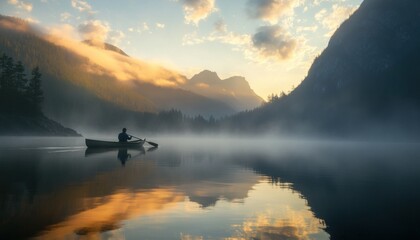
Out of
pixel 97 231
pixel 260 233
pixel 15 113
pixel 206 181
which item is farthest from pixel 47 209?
pixel 15 113

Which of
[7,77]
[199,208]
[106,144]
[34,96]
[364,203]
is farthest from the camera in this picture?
[34,96]

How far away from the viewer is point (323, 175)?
36844 mm

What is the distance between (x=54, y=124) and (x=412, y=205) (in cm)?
15901

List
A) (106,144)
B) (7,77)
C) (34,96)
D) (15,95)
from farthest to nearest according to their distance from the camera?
(34,96), (7,77), (15,95), (106,144)

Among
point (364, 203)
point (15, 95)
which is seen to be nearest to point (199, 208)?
point (364, 203)

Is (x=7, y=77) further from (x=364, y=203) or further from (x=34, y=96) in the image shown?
(x=364, y=203)

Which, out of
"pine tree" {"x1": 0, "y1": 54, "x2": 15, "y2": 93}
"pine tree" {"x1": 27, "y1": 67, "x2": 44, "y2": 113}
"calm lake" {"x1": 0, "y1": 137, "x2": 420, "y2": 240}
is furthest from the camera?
"pine tree" {"x1": 27, "y1": 67, "x2": 44, "y2": 113}

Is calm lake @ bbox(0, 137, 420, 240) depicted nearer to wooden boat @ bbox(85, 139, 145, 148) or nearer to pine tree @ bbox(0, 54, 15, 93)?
wooden boat @ bbox(85, 139, 145, 148)

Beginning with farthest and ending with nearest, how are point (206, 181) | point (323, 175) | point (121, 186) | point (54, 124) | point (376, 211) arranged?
point (54, 124) < point (323, 175) < point (206, 181) < point (121, 186) < point (376, 211)

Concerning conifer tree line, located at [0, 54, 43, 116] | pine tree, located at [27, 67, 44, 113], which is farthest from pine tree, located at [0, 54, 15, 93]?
pine tree, located at [27, 67, 44, 113]

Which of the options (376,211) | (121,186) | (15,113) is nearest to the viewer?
(376,211)

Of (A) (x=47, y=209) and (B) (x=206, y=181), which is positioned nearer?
(A) (x=47, y=209)

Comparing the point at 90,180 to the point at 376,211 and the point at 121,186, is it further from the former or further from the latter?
the point at 376,211

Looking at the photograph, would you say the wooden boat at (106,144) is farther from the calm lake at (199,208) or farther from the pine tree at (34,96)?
the pine tree at (34,96)
